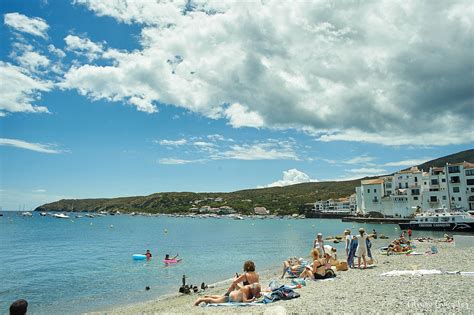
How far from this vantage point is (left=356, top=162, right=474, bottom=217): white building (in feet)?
301

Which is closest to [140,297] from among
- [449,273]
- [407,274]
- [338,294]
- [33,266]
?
[338,294]

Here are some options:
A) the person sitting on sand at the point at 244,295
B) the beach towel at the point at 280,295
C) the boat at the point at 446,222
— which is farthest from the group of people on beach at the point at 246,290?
Result: the boat at the point at 446,222

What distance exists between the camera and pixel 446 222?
65.8 metres

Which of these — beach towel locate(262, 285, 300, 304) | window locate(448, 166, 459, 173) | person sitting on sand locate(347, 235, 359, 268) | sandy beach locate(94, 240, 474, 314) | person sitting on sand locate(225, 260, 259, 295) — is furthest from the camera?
window locate(448, 166, 459, 173)

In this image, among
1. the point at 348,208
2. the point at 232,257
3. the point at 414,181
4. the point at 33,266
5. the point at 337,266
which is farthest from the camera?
the point at 348,208

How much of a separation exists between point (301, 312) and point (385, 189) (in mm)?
119872

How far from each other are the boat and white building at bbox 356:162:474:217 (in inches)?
1095

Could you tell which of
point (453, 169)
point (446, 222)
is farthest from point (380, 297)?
point (453, 169)

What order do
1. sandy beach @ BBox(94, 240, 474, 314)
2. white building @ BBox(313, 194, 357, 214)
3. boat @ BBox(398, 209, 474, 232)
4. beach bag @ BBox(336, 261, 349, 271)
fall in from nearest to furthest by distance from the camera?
sandy beach @ BBox(94, 240, 474, 314)
beach bag @ BBox(336, 261, 349, 271)
boat @ BBox(398, 209, 474, 232)
white building @ BBox(313, 194, 357, 214)

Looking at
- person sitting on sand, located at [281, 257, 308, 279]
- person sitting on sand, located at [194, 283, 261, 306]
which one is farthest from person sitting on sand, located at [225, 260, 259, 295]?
person sitting on sand, located at [281, 257, 308, 279]

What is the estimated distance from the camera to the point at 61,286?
25.9 metres

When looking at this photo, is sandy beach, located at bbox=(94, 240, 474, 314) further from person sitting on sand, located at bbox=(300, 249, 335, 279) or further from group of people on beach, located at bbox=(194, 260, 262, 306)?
person sitting on sand, located at bbox=(300, 249, 335, 279)

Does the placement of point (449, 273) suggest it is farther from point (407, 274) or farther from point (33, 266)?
point (33, 266)

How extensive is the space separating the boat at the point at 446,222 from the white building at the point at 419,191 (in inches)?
1095
